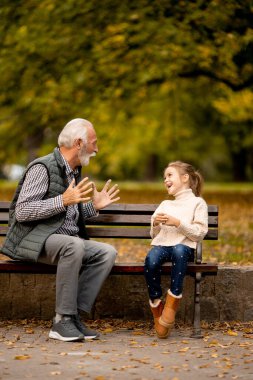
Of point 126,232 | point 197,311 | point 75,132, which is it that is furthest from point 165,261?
point 75,132

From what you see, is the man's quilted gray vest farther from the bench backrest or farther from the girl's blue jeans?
the girl's blue jeans

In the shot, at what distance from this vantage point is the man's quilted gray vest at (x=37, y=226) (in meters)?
6.30

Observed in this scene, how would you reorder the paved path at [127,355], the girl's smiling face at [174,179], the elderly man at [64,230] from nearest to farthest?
the paved path at [127,355]
the elderly man at [64,230]
the girl's smiling face at [174,179]

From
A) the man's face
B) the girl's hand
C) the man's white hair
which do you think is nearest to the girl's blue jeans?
the girl's hand

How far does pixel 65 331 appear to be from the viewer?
6.11 m

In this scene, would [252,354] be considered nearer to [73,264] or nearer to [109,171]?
[73,264]

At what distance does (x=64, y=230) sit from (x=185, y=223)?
91 cm

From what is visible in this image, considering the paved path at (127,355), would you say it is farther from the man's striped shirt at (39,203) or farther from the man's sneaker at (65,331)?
the man's striped shirt at (39,203)

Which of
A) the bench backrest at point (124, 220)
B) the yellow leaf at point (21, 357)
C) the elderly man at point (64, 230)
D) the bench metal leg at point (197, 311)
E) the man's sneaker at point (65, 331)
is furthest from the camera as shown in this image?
the bench backrest at point (124, 220)

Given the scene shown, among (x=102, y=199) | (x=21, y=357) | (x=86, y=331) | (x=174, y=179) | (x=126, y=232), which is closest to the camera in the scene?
(x=21, y=357)

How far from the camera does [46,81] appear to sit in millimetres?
14188

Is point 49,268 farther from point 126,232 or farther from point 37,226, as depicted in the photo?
point 126,232

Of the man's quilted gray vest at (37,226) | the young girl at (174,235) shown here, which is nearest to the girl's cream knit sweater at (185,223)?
the young girl at (174,235)

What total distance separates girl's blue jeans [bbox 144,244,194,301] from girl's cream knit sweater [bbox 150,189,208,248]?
0.25 feet
